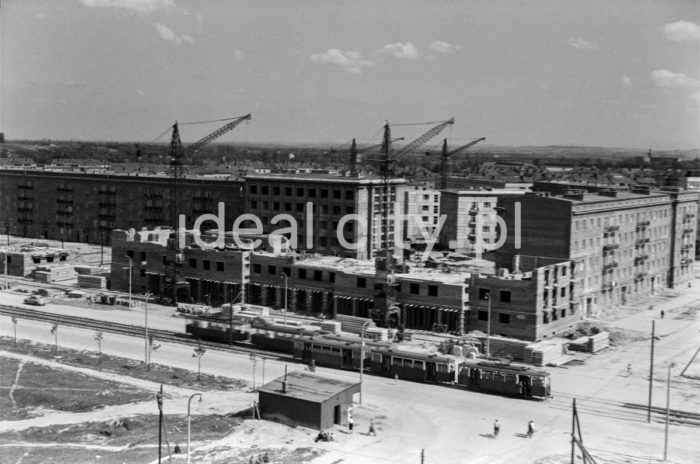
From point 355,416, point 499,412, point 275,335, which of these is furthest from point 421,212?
point 355,416

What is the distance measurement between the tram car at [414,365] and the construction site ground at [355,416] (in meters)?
1.04

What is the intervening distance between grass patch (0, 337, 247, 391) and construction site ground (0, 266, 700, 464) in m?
0.23

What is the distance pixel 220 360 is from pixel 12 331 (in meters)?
24.1

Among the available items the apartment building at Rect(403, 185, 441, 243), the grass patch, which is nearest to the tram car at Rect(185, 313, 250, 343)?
the grass patch

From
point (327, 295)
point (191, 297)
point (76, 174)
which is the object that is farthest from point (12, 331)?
point (76, 174)

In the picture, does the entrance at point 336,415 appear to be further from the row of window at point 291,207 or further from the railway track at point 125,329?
the row of window at point 291,207

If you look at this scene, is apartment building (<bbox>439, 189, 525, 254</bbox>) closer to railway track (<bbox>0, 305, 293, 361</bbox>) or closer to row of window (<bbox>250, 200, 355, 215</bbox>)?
row of window (<bbox>250, 200, 355, 215</bbox>)

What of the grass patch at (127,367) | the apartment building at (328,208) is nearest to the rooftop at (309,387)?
the grass patch at (127,367)

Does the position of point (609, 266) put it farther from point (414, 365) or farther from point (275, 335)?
point (275, 335)

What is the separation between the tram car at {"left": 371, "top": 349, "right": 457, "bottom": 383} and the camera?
214ft

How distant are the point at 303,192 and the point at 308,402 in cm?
7742

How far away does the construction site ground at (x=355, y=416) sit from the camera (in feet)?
160

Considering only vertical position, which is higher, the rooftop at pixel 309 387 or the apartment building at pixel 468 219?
the apartment building at pixel 468 219

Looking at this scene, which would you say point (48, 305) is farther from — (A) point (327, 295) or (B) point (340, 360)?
(B) point (340, 360)
